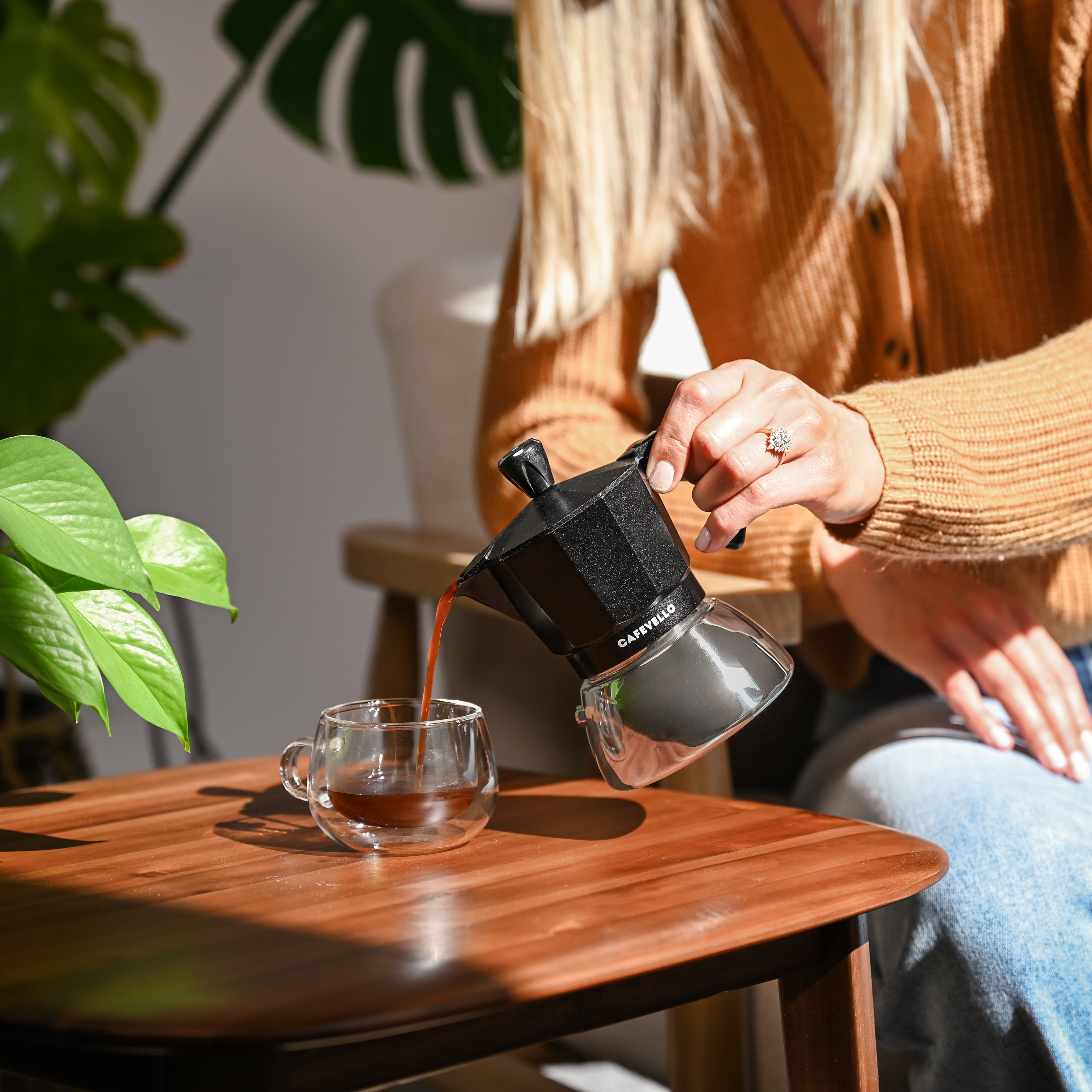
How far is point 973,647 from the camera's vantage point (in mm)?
787

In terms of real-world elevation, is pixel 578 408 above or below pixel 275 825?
above

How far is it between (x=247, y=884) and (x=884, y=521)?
14.8 inches

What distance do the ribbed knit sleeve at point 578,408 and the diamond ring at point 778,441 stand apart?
309 millimetres

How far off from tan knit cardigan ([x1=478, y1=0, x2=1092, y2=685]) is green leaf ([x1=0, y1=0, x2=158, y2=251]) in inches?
30.3

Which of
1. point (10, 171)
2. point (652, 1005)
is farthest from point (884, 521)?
point (10, 171)

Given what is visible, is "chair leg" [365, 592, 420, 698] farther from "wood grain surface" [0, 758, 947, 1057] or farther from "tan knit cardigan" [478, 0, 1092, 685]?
"wood grain surface" [0, 758, 947, 1057]

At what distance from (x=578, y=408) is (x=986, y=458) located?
39 centimetres

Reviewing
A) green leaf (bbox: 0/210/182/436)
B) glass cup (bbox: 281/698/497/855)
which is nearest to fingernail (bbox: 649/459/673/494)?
glass cup (bbox: 281/698/497/855)

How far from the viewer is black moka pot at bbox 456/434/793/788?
1.64 feet

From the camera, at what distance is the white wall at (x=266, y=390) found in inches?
84.3

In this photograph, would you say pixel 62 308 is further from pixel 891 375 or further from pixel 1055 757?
pixel 1055 757

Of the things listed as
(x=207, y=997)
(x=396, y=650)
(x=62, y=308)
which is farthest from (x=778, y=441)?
(x=62, y=308)

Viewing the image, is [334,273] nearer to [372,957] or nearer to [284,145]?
[284,145]

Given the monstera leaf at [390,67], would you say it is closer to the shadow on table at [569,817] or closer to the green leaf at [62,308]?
the green leaf at [62,308]
